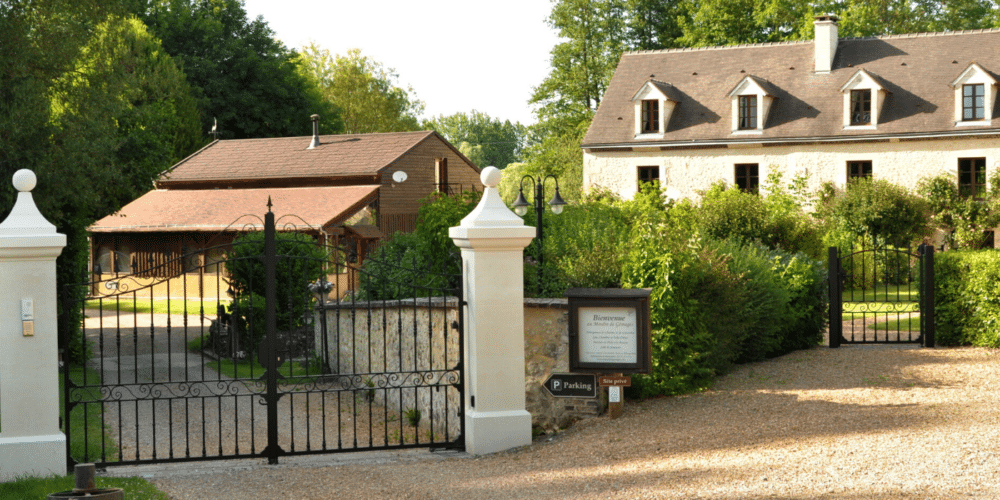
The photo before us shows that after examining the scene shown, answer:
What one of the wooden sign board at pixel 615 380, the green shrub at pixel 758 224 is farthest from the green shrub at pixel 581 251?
the green shrub at pixel 758 224

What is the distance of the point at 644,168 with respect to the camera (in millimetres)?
32156

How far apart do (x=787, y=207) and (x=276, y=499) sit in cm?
2284

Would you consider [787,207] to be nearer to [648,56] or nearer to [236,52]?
[648,56]

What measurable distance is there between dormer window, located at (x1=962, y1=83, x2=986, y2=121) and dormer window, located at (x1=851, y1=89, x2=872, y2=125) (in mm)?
2696

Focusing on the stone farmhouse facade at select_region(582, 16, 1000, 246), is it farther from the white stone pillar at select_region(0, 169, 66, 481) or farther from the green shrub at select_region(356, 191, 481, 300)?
the white stone pillar at select_region(0, 169, 66, 481)

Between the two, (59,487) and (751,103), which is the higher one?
(751,103)

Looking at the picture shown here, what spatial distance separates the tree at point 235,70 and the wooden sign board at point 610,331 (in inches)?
1364

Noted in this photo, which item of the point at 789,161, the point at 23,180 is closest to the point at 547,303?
the point at 23,180

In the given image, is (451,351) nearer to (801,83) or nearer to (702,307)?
(702,307)

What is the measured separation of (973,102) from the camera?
2845 centimetres

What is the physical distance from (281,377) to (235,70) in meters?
36.3

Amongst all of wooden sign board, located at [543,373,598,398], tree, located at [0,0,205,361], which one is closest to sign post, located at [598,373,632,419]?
wooden sign board, located at [543,373,598,398]

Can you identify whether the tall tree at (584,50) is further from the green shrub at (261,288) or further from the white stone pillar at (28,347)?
the white stone pillar at (28,347)

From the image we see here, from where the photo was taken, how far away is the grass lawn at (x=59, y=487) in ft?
22.4
